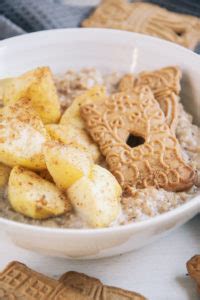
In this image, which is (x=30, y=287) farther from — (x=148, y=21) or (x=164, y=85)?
(x=148, y=21)

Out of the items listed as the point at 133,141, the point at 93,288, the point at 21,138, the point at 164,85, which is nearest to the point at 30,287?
the point at 93,288

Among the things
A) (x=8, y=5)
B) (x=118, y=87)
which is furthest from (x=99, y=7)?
(x=118, y=87)

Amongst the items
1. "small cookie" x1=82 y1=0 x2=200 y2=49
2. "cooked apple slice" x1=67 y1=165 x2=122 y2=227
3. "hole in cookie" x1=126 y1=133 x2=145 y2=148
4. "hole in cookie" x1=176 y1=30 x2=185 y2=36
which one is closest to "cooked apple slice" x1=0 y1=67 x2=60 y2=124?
"hole in cookie" x1=126 y1=133 x2=145 y2=148

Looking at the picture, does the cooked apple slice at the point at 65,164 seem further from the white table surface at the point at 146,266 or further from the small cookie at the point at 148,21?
the small cookie at the point at 148,21

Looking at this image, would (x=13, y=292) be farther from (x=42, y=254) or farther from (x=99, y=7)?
(x=99, y=7)

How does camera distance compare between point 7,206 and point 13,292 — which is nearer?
point 13,292

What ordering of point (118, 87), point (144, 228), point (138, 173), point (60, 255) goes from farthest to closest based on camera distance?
point (118, 87), point (138, 173), point (60, 255), point (144, 228)

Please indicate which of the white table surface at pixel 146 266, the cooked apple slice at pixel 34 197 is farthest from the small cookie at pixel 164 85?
the cooked apple slice at pixel 34 197
